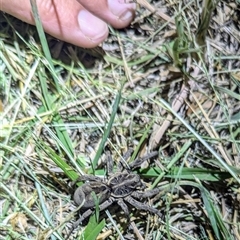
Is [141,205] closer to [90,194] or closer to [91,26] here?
[90,194]

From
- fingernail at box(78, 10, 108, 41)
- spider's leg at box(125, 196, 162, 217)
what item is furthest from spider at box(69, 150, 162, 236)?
fingernail at box(78, 10, 108, 41)

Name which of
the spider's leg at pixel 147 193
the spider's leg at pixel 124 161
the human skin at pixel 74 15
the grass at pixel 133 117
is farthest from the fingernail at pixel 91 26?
the spider's leg at pixel 147 193

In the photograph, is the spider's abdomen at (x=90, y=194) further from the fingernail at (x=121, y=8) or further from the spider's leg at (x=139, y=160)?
the fingernail at (x=121, y=8)

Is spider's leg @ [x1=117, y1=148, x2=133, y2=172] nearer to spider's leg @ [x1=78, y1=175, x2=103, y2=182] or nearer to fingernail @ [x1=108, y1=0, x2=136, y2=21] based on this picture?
spider's leg @ [x1=78, y1=175, x2=103, y2=182]

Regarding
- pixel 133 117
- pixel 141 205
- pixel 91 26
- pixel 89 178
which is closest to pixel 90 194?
pixel 89 178

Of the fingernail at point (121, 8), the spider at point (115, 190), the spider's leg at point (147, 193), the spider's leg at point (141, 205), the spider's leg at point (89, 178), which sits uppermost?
the fingernail at point (121, 8)

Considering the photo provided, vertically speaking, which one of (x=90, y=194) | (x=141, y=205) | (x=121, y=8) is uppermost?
(x=121, y=8)

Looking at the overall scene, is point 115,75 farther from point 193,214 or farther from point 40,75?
point 193,214
